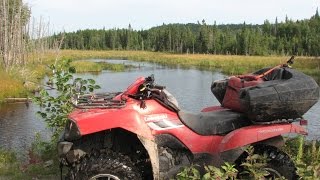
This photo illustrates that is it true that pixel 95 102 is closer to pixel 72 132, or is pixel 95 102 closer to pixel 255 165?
pixel 72 132

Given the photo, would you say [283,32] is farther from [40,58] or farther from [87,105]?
[87,105]

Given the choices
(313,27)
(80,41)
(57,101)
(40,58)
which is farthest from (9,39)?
(80,41)

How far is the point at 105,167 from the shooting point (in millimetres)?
5188

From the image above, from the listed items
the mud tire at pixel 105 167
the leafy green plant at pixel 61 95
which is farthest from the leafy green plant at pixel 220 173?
the leafy green plant at pixel 61 95

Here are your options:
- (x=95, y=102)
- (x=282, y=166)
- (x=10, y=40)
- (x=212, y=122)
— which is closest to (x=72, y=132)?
(x=95, y=102)

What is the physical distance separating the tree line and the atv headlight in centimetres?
7576

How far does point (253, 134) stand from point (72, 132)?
2075 mm

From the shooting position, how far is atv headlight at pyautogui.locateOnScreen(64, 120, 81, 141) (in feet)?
16.9

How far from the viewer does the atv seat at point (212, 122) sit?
5.54 meters

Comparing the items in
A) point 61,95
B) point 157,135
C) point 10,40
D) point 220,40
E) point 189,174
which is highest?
point 220,40

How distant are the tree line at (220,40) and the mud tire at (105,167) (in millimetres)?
75539

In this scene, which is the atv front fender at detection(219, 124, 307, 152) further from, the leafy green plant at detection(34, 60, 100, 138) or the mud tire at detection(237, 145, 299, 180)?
the leafy green plant at detection(34, 60, 100, 138)

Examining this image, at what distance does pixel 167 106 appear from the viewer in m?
5.57

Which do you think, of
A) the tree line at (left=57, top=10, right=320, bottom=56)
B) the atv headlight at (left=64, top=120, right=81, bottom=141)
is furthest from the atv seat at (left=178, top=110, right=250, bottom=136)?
the tree line at (left=57, top=10, right=320, bottom=56)
